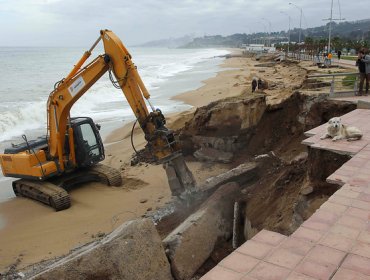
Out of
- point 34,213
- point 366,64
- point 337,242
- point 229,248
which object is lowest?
point 34,213

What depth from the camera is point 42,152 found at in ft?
37.2

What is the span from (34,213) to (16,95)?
26.6 m

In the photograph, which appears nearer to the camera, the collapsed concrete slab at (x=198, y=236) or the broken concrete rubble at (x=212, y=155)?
the collapsed concrete slab at (x=198, y=236)

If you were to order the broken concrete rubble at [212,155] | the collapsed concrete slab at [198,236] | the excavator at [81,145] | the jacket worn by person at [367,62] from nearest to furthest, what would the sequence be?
1. the collapsed concrete slab at [198,236]
2. the excavator at [81,145]
3. the jacket worn by person at [367,62]
4. the broken concrete rubble at [212,155]

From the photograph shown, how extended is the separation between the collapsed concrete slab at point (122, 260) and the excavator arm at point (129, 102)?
3447 millimetres

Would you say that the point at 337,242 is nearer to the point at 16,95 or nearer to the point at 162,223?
the point at 162,223

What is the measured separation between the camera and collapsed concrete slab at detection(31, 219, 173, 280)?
4.92 m

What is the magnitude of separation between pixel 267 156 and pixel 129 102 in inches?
147

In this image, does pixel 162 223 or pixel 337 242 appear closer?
pixel 337 242

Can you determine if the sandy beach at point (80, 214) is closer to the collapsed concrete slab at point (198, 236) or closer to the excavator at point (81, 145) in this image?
the excavator at point (81, 145)

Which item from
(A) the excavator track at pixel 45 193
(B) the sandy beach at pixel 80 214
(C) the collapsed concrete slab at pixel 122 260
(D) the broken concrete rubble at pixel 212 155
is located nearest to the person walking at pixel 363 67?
(D) the broken concrete rubble at pixel 212 155

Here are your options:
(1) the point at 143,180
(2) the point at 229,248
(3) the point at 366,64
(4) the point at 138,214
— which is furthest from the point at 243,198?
(3) the point at 366,64

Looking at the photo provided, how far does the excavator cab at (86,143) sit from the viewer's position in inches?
446

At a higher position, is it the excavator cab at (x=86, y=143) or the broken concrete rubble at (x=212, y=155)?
the excavator cab at (x=86, y=143)
